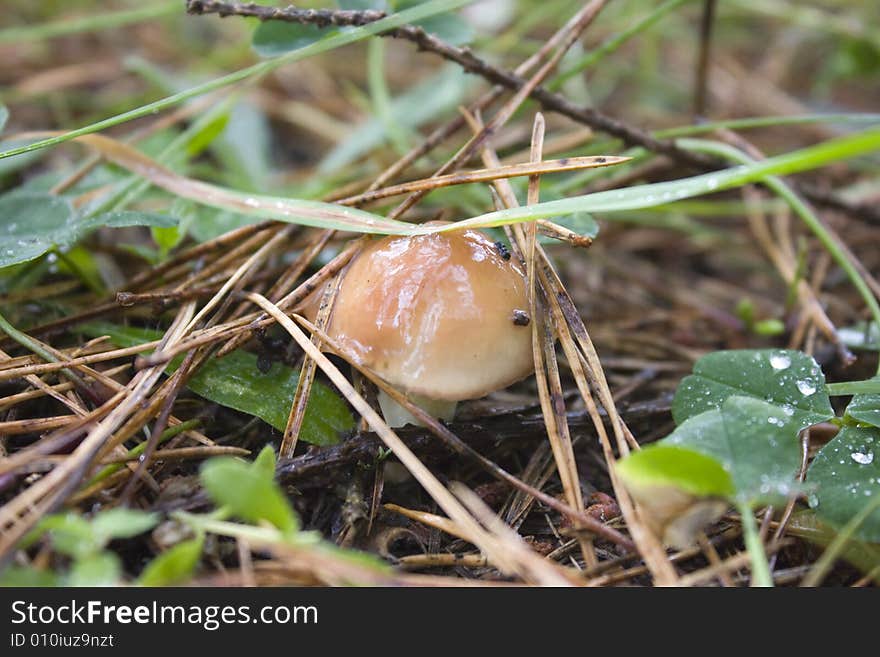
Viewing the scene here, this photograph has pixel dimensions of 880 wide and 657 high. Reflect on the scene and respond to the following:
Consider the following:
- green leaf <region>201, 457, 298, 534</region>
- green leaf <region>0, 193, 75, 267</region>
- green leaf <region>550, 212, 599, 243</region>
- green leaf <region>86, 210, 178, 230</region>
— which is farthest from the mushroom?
green leaf <region>0, 193, 75, 267</region>

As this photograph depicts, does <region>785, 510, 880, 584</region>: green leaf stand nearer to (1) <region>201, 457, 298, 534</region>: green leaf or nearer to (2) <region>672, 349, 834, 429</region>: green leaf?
(2) <region>672, 349, 834, 429</region>: green leaf

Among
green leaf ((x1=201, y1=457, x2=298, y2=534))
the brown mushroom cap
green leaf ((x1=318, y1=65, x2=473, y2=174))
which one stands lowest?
green leaf ((x1=201, y1=457, x2=298, y2=534))

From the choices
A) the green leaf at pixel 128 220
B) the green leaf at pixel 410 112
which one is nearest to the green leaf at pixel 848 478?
the green leaf at pixel 128 220

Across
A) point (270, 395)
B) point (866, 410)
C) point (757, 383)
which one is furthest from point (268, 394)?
point (866, 410)

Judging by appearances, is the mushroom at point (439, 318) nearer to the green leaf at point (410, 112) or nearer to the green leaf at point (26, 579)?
the green leaf at point (26, 579)

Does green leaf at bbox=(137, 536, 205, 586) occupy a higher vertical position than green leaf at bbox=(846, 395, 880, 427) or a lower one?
lower

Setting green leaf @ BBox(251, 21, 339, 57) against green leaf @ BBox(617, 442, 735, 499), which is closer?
green leaf @ BBox(617, 442, 735, 499)
